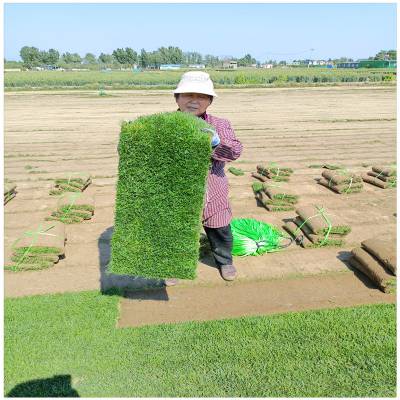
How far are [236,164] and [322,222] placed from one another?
5122 mm

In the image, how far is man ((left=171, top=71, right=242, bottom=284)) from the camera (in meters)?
3.67

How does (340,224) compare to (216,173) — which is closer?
(216,173)

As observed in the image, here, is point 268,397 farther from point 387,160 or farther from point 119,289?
point 387,160

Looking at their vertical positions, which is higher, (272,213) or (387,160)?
(387,160)

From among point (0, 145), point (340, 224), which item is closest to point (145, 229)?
point (340, 224)

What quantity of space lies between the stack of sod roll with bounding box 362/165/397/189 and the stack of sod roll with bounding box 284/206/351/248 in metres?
3.05

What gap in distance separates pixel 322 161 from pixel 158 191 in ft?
26.4

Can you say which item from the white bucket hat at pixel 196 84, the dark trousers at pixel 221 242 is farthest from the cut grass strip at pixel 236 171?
the white bucket hat at pixel 196 84

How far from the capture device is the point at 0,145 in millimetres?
9180

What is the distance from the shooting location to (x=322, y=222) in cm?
554

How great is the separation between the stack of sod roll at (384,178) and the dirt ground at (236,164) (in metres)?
0.16

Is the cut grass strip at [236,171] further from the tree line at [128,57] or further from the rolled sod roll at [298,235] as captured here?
the tree line at [128,57]

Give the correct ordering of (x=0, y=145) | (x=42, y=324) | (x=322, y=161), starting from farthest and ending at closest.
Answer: (x=322, y=161) → (x=0, y=145) → (x=42, y=324)

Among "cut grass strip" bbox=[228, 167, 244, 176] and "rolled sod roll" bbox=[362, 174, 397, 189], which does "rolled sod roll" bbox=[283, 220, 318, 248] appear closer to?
"rolled sod roll" bbox=[362, 174, 397, 189]
